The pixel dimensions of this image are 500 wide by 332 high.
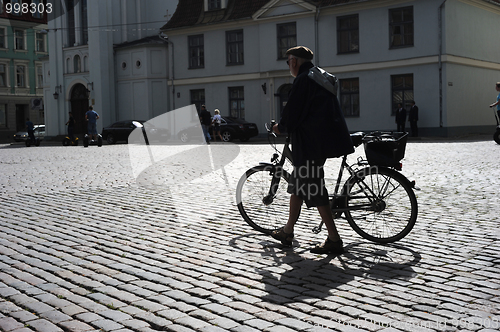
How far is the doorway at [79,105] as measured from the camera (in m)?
42.1

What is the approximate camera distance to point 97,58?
1580 inches

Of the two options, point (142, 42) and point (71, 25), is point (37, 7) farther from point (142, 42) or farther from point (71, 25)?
point (142, 42)

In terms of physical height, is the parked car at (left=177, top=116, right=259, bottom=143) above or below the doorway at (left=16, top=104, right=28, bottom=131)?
below

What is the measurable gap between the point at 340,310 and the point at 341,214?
1.97m

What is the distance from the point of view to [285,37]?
3406 cm

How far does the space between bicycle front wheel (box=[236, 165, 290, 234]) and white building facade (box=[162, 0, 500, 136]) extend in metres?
24.5

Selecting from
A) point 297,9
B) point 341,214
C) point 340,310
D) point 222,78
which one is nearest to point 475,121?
point 297,9

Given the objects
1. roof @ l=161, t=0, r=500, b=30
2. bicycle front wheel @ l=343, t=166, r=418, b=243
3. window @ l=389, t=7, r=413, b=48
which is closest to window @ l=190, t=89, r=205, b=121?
roof @ l=161, t=0, r=500, b=30

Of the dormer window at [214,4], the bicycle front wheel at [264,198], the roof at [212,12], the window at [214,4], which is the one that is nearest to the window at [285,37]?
the roof at [212,12]

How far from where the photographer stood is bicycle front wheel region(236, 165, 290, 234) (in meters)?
6.08

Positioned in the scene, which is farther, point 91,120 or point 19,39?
point 19,39

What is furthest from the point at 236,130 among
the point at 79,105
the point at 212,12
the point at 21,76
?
the point at 21,76

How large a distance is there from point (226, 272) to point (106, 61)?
37865 millimetres

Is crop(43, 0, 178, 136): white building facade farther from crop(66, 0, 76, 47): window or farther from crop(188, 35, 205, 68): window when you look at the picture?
crop(188, 35, 205, 68): window
